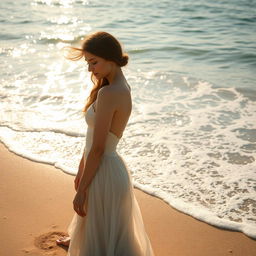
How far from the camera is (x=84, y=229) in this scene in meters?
3.24

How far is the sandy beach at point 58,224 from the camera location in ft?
12.8

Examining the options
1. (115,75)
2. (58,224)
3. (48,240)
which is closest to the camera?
(115,75)

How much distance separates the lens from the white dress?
3.07 meters

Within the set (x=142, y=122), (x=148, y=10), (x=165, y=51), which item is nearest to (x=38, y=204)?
(x=142, y=122)

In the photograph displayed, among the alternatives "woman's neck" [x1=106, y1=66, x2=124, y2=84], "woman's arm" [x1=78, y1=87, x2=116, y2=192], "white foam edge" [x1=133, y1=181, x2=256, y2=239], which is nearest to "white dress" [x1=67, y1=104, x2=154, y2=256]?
"woman's arm" [x1=78, y1=87, x2=116, y2=192]

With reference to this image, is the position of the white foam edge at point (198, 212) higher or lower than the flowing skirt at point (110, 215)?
lower

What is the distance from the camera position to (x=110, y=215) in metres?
3.12

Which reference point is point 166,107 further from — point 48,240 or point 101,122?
point 101,122

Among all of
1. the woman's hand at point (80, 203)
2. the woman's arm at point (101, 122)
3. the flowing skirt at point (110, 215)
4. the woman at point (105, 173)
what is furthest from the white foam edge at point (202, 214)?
the woman's arm at point (101, 122)

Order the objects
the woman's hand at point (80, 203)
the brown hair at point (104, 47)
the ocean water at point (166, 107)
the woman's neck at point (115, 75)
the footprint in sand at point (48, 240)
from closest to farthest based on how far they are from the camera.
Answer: the brown hair at point (104, 47) → the woman's neck at point (115, 75) → the woman's hand at point (80, 203) → the footprint in sand at point (48, 240) → the ocean water at point (166, 107)

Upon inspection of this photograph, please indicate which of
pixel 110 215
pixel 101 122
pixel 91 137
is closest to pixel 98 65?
pixel 101 122

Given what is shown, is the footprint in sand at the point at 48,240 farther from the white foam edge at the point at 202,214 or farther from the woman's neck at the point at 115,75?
the woman's neck at the point at 115,75

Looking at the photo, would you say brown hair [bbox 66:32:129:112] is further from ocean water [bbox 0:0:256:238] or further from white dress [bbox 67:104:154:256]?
ocean water [bbox 0:0:256:238]

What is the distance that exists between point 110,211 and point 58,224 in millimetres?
1273
